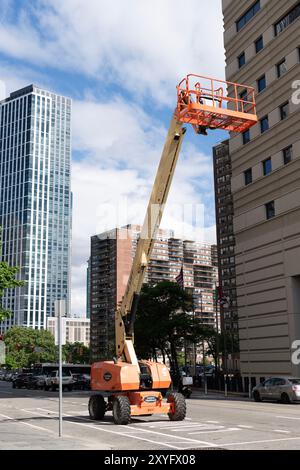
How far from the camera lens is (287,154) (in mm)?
35812

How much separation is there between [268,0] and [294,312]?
21.9 m

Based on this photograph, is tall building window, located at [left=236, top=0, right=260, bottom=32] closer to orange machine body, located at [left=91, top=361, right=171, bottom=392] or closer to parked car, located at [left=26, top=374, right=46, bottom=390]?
orange machine body, located at [left=91, top=361, right=171, bottom=392]

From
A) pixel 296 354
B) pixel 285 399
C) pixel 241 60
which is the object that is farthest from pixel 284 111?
pixel 285 399

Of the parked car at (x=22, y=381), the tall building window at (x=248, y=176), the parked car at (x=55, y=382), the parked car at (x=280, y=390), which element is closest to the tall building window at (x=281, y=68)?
the tall building window at (x=248, y=176)

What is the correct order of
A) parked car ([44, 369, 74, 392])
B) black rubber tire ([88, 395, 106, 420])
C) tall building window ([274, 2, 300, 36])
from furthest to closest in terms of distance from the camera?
parked car ([44, 369, 74, 392]) < tall building window ([274, 2, 300, 36]) < black rubber tire ([88, 395, 106, 420])

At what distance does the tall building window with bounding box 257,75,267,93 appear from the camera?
38719 mm

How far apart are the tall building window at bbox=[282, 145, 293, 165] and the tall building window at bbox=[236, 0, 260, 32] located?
11698 millimetres

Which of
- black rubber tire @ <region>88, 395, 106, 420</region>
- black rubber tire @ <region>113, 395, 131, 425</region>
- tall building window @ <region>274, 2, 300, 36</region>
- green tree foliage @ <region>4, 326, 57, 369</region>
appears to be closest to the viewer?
black rubber tire @ <region>113, 395, 131, 425</region>

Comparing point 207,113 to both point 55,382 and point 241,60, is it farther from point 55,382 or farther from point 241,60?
point 55,382

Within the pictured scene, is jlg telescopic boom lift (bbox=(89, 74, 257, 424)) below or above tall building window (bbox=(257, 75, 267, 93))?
below

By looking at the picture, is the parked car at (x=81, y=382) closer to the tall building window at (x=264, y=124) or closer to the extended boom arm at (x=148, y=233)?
the tall building window at (x=264, y=124)

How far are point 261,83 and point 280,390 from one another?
22169 millimetres

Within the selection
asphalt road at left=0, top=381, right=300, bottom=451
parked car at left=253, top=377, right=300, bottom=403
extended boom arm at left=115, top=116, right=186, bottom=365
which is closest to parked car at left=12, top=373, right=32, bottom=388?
parked car at left=253, top=377, right=300, bottom=403

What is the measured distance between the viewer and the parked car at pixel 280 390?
26.3 meters
